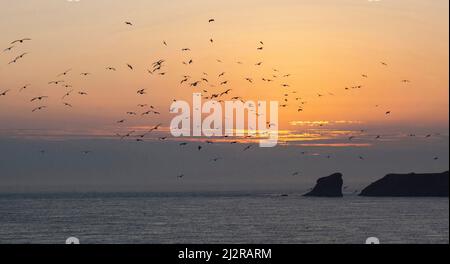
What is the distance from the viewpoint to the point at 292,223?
186 metres

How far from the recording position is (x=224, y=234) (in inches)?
6280
